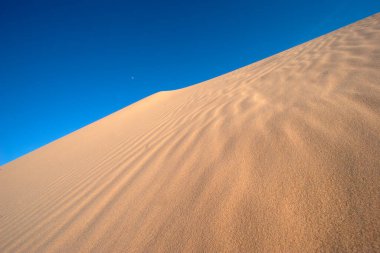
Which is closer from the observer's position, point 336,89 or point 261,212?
point 261,212

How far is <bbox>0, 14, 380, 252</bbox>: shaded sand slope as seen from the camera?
0.83 m

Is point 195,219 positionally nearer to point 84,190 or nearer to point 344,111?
point 344,111

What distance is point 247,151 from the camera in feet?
4.94

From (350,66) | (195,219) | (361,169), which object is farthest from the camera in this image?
(350,66)

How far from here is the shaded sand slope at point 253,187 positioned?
0.83m

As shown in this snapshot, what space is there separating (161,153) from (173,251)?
1475 millimetres

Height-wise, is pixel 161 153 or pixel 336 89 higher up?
pixel 161 153

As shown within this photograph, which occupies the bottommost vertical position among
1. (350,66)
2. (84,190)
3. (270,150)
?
(350,66)

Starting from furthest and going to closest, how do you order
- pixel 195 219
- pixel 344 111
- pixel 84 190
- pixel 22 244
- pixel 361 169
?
pixel 84 190, pixel 22 244, pixel 344 111, pixel 195 219, pixel 361 169

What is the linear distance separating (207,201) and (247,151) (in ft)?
1.75

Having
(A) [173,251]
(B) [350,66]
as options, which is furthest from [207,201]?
(B) [350,66]

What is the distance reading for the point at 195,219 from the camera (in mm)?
1119

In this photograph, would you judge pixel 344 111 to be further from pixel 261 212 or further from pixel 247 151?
pixel 261 212

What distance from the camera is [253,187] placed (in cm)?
113
